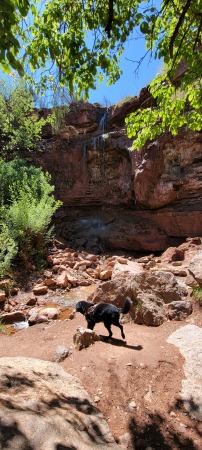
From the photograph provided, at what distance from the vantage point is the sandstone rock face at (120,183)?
11.1 metres

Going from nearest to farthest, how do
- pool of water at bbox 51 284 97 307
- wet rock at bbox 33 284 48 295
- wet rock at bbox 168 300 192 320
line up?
wet rock at bbox 168 300 192 320
pool of water at bbox 51 284 97 307
wet rock at bbox 33 284 48 295

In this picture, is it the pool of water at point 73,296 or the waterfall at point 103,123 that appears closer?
the pool of water at point 73,296

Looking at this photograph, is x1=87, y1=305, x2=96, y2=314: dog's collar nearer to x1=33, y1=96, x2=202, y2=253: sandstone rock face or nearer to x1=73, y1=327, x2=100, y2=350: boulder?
x1=73, y1=327, x2=100, y2=350: boulder

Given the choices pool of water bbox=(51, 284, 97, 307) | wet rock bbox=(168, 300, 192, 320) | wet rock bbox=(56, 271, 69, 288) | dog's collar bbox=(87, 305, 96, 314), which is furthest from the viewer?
wet rock bbox=(56, 271, 69, 288)

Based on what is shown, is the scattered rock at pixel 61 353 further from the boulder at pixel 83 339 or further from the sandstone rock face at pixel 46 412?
the sandstone rock face at pixel 46 412

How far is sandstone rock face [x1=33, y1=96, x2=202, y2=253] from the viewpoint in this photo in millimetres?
11094

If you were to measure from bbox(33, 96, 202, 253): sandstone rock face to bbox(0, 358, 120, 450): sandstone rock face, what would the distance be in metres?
9.22

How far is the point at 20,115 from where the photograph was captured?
13047 millimetres

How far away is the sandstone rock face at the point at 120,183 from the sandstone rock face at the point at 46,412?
9.22 metres

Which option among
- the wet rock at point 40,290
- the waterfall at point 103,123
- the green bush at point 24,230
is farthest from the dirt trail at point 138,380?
the waterfall at point 103,123

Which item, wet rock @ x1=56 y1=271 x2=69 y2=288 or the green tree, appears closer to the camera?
wet rock @ x1=56 y1=271 x2=69 y2=288

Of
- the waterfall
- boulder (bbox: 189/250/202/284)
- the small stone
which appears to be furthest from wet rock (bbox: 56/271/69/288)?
the waterfall

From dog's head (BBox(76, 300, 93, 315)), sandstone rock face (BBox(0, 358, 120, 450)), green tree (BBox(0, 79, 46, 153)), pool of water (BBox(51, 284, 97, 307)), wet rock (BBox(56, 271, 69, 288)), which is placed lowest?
pool of water (BBox(51, 284, 97, 307))

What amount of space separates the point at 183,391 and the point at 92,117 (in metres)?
14.9
